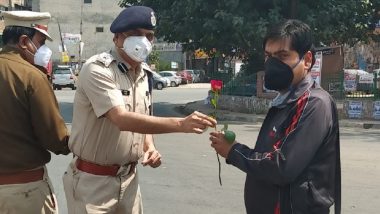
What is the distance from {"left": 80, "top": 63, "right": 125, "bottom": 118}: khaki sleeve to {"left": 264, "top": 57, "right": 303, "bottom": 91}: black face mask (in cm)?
81

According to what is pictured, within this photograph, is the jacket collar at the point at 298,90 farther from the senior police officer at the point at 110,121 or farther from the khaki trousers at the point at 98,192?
the khaki trousers at the point at 98,192

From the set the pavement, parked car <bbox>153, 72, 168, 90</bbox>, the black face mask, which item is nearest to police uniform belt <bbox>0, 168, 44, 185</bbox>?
the black face mask

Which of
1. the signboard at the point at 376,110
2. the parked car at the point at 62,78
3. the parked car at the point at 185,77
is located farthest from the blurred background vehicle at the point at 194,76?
the signboard at the point at 376,110

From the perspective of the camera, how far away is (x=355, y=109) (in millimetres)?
17422

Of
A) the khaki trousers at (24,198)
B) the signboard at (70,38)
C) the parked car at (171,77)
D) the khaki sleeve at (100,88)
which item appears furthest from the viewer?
the signboard at (70,38)

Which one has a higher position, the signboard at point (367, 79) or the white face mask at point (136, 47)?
the white face mask at point (136, 47)

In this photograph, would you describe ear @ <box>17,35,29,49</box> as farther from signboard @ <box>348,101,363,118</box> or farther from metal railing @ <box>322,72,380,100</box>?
metal railing @ <box>322,72,380,100</box>

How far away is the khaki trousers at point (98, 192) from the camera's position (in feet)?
9.93

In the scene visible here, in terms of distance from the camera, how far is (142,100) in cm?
316

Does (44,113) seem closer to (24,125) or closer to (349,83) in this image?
(24,125)

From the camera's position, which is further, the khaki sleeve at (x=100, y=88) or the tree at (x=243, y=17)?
the tree at (x=243, y=17)

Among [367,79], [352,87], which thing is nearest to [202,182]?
[352,87]

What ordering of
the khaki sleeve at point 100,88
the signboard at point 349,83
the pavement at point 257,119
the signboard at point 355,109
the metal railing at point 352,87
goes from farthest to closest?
the signboard at point 349,83, the metal railing at point 352,87, the signboard at point 355,109, the pavement at point 257,119, the khaki sleeve at point 100,88

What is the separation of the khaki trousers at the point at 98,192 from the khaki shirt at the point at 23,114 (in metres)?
0.25
